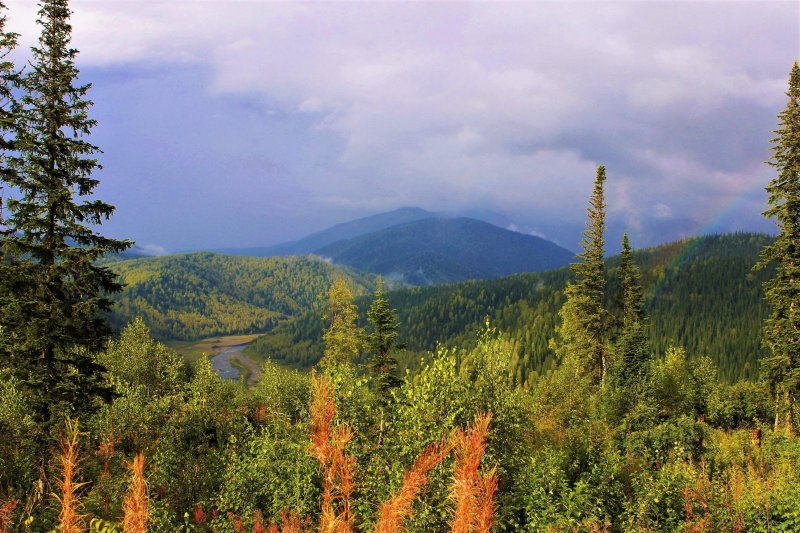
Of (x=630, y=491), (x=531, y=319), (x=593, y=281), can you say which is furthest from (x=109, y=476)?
(x=531, y=319)

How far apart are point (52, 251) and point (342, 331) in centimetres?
3505

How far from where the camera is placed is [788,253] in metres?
32.7

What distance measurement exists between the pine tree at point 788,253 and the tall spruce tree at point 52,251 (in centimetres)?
4321

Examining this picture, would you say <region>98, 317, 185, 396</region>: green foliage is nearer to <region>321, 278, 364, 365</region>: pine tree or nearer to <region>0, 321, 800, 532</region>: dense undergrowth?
<region>321, 278, 364, 365</region>: pine tree

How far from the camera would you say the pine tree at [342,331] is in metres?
52.6

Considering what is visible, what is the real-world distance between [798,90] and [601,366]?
28.8 m

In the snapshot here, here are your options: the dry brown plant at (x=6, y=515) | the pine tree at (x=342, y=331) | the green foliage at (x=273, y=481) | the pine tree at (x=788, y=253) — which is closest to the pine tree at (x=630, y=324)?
the pine tree at (x=788, y=253)

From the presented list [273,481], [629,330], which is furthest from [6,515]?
[629,330]

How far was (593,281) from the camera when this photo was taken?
47.6 metres

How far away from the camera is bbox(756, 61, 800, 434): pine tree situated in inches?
1262

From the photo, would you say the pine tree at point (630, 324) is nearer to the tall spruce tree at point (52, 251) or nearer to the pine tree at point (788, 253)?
the pine tree at point (788, 253)

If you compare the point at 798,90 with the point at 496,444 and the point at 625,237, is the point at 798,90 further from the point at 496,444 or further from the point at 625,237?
the point at 496,444

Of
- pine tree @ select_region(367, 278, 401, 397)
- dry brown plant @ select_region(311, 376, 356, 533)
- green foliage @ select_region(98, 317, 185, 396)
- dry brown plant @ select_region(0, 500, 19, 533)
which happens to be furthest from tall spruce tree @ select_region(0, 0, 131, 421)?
green foliage @ select_region(98, 317, 185, 396)

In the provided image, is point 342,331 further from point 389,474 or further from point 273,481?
point 389,474
